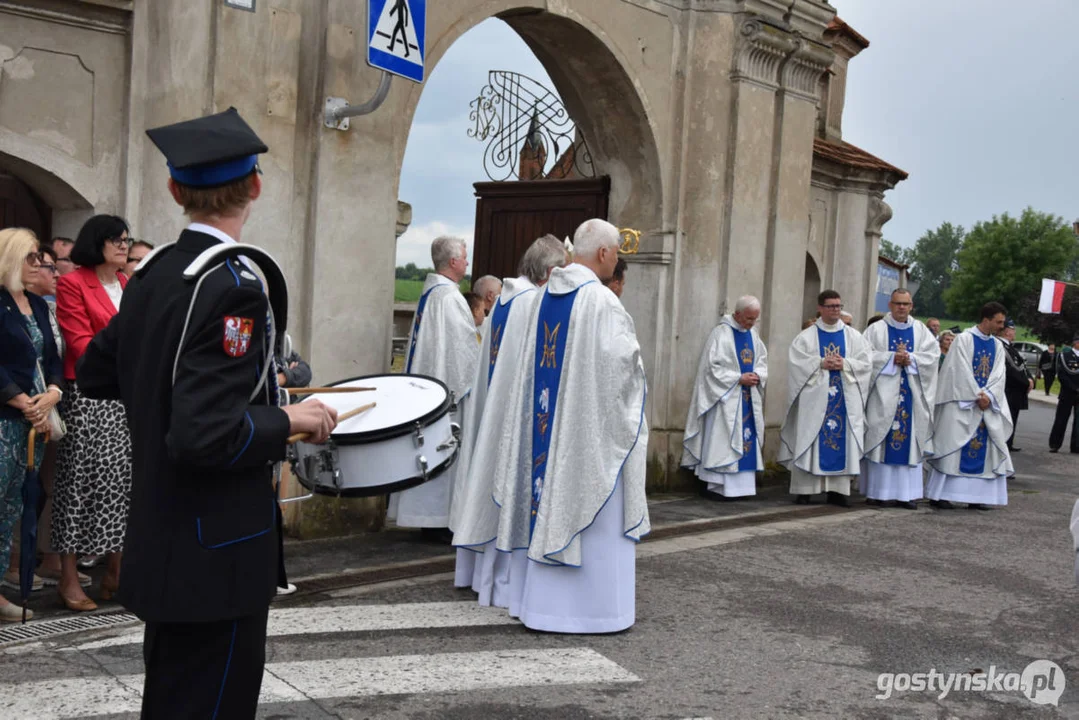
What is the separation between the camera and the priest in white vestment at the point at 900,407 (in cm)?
1042

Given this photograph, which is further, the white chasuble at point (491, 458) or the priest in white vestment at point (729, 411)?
the priest in white vestment at point (729, 411)

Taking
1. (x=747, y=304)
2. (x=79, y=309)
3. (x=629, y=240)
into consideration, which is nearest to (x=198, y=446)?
(x=79, y=309)

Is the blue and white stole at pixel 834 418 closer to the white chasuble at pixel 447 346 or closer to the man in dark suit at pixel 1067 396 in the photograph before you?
the white chasuble at pixel 447 346

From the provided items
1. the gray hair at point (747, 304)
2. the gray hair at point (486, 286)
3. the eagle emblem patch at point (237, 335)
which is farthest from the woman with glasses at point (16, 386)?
the gray hair at point (747, 304)

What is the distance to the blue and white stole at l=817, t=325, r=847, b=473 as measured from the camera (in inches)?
400

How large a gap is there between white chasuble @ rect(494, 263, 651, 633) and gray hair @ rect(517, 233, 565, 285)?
2.39 feet

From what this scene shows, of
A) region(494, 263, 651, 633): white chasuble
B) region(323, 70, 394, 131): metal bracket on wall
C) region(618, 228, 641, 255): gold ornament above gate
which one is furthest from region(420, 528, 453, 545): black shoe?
region(618, 228, 641, 255): gold ornament above gate

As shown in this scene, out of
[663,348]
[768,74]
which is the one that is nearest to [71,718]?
[663,348]

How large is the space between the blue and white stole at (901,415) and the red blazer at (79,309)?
728 cm

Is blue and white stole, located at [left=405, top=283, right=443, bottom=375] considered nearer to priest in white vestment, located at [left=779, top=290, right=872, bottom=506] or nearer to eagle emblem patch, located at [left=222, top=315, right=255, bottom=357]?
priest in white vestment, located at [left=779, top=290, right=872, bottom=506]

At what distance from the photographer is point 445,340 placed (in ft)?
25.3

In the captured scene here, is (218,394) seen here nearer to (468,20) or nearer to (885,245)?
(468,20)

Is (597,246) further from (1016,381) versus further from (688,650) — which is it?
(1016,381)

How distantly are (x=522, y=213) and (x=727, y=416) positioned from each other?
9.29ft
